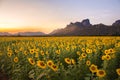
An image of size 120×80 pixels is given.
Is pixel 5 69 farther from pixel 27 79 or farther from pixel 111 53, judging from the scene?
pixel 111 53

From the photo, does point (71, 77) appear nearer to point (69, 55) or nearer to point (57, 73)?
point (57, 73)

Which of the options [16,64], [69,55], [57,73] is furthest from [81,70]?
[69,55]

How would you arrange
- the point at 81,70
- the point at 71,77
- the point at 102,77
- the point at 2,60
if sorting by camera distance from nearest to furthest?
the point at 102,77, the point at 71,77, the point at 81,70, the point at 2,60

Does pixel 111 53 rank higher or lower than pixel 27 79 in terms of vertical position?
higher

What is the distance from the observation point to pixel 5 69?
1069cm

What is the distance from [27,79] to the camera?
28.4 feet

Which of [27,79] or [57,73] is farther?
[27,79]

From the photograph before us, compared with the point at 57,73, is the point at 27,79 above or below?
below

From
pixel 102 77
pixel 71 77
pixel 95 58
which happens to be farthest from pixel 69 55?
pixel 102 77

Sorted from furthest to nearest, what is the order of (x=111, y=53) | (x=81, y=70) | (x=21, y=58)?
(x=21, y=58) < (x=111, y=53) < (x=81, y=70)

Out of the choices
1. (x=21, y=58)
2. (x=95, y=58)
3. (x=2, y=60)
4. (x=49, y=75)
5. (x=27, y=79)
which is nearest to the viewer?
(x=49, y=75)

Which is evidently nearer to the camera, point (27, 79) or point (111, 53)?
point (111, 53)

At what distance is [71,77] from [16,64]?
10.2 ft

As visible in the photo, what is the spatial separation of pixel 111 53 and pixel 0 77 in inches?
159
